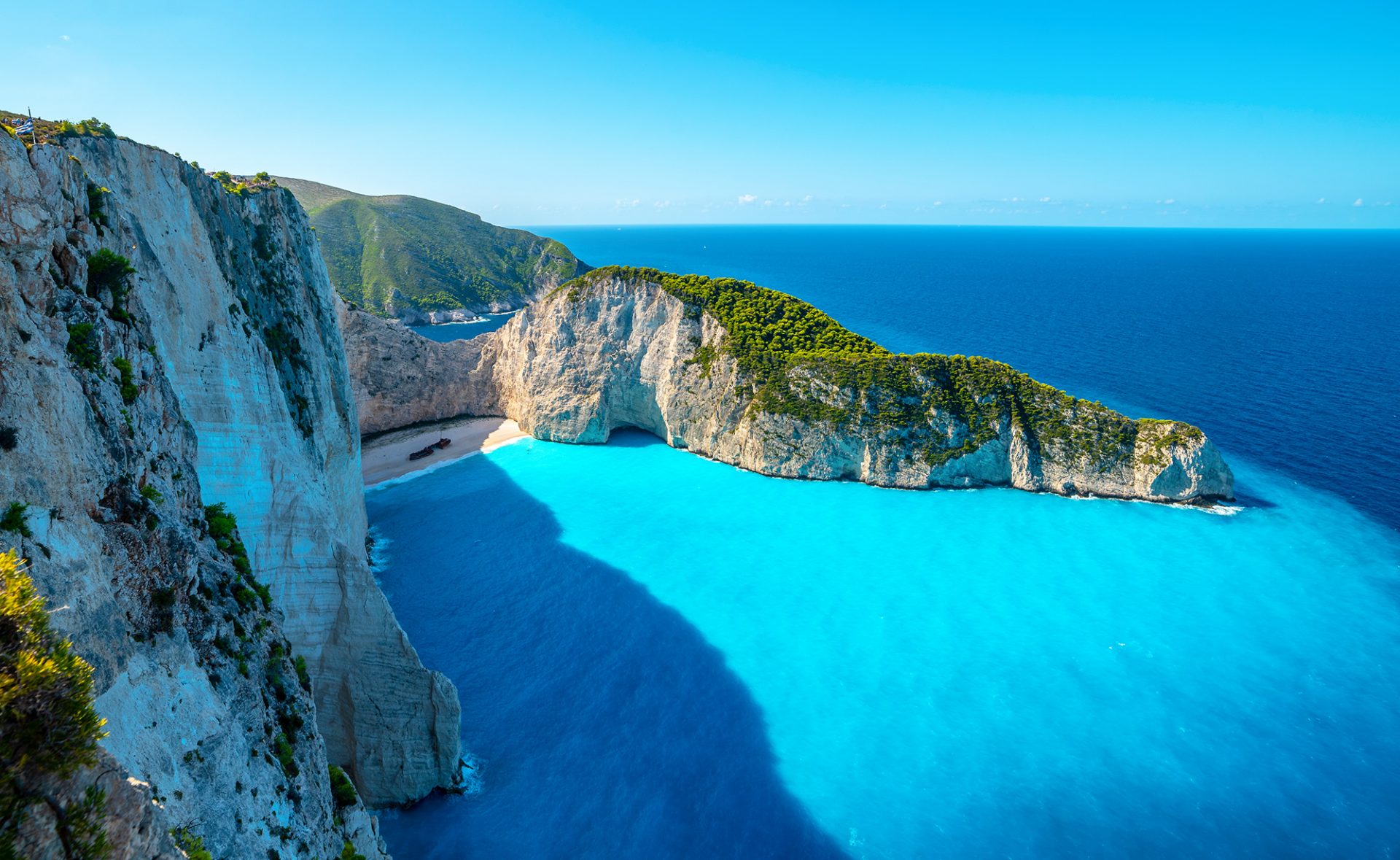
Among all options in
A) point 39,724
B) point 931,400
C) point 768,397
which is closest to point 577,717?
point 39,724

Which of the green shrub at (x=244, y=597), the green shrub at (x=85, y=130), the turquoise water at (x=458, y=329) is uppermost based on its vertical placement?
the green shrub at (x=85, y=130)

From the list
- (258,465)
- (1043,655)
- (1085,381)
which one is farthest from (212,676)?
(1085,381)

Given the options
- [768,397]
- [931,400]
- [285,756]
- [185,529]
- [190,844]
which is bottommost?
[768,397]

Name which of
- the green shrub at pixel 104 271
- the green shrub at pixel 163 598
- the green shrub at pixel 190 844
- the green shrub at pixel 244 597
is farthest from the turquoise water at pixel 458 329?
the green shrub at pixel 190 844

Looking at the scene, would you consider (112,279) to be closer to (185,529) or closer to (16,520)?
(185,529)

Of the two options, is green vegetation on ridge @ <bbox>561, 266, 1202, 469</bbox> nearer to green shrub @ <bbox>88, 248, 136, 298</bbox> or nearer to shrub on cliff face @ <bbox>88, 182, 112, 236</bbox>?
shrub on cliff face @ <bbox>88, 182, 112, 236</bbox>

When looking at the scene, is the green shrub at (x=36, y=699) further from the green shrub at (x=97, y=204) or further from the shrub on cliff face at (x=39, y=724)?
the green shrub at (x=97, y=204)
